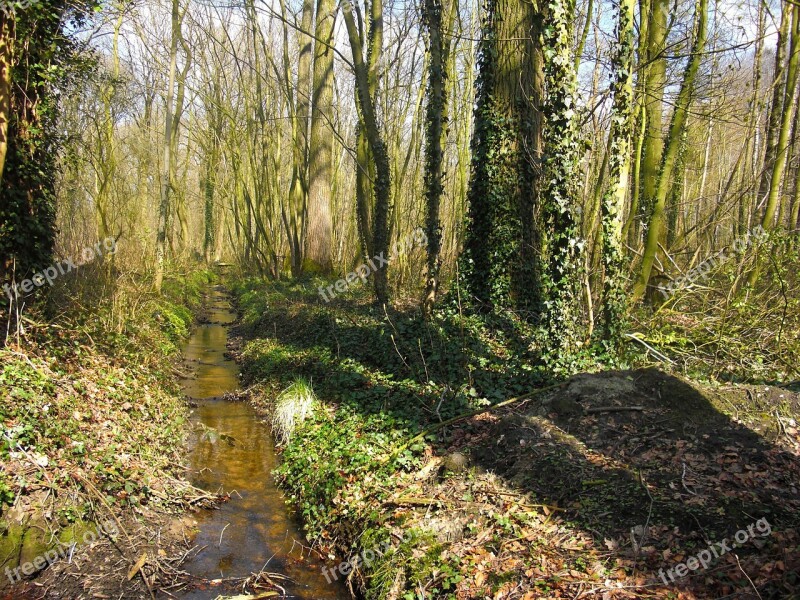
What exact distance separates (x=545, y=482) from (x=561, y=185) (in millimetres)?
3849

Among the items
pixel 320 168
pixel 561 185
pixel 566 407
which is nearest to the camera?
pixel 566 407

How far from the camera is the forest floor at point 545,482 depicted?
161 inches

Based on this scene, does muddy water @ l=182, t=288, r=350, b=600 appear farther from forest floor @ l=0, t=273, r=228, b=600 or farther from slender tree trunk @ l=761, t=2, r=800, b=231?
slender tree trunk @ l=761, t=2, r=800, b=231

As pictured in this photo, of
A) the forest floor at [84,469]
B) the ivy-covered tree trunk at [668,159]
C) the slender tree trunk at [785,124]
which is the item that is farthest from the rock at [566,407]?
the slender tree trunk at [785,124]

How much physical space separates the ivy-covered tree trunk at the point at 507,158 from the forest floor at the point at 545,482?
216 cm

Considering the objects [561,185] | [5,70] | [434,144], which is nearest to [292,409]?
[561,185]

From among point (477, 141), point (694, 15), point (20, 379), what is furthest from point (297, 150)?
point (20, 379)

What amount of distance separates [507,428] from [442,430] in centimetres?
85

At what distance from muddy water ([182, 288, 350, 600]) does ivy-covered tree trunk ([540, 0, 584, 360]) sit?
13.3 feet

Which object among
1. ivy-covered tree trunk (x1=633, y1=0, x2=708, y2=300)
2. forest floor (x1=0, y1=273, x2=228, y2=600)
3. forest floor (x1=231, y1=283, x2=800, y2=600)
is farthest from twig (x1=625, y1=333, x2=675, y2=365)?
forest floor (x1=0, y1=273, x2=228, y2=600)

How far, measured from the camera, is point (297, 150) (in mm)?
19891

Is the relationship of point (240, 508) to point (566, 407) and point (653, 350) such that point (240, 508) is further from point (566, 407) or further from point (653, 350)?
point (653, 350)

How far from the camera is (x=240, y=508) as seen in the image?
6.45 metres

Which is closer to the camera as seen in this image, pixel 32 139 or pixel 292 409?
pixel 32 139
